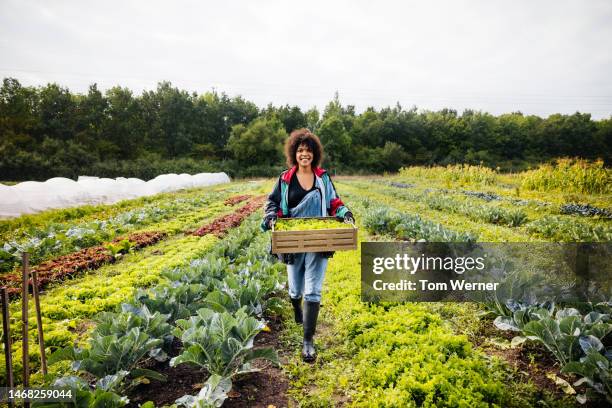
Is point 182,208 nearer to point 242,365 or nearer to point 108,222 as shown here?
point 108,222

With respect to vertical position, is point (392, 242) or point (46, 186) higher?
point (46, 186)

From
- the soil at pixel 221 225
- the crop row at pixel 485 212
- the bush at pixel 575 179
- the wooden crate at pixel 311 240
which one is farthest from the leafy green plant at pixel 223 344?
the bush at pixel 575 179

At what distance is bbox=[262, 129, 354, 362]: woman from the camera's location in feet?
11.1

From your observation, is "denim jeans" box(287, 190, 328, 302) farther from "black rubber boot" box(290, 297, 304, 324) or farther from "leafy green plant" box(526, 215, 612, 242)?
"leafy green plant" box(526, 215, 612, 242)

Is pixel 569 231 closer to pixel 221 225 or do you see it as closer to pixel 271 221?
pixel 271 221

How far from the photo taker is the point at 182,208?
15734mm

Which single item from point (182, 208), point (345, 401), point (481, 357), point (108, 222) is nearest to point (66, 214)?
point (108, 222)

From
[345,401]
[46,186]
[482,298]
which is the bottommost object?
[345,401]

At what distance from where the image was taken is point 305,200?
11.5 ft

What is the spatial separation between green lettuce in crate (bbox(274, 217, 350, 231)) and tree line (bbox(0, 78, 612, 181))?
3360 cm

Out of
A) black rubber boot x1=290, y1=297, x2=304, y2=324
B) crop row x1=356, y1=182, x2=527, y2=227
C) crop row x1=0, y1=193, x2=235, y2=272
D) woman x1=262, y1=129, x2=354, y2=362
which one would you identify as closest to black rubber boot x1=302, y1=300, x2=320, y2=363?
woman x1=262, y1=129, x2=354, y2=362

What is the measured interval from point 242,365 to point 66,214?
1334 cm

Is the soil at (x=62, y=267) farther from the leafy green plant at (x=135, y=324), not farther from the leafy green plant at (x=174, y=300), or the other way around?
the leafy green plant at (x=135, y=324)

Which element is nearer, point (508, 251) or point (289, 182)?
point (289, 182)
